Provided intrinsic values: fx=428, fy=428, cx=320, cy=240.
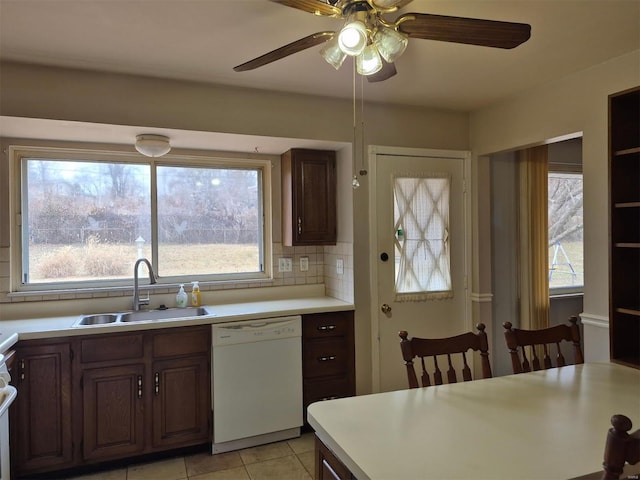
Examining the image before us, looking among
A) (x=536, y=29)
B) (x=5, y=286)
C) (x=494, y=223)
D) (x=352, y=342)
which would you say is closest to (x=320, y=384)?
(x=352, y=342)

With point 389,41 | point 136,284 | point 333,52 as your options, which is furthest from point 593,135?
point 136,284

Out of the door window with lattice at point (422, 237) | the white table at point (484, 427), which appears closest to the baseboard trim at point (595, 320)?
the white table at point (484, 427)

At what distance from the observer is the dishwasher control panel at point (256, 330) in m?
2.77

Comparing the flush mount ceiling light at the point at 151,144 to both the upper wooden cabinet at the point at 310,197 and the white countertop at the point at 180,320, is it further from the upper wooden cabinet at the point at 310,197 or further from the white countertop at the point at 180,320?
the white countertop at the point at 180,320

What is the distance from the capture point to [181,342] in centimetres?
271

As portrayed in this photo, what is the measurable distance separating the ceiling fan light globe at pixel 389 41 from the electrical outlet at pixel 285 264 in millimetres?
2258

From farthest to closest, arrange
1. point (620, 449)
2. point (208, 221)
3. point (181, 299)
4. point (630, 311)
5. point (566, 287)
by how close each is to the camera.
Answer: point (566, 287) → point (208, 221) → point (181, 299) → point (630, 311) → point (620, 449)

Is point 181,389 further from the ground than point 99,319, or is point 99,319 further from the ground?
point 99,319

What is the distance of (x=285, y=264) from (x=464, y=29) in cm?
247

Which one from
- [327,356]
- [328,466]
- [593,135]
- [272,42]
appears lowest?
[327,356]

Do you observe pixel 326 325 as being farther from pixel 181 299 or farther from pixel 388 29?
pixel 388 29

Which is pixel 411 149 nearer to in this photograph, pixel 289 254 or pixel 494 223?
pixel 494 223

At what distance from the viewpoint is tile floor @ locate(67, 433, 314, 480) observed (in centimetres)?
253

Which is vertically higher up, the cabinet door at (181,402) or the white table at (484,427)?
the white table at (484,427)
